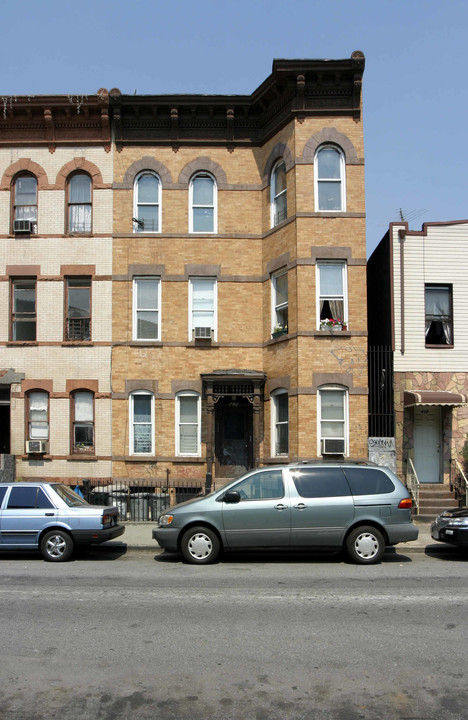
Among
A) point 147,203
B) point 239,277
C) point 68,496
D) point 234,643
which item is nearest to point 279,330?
point 239,277

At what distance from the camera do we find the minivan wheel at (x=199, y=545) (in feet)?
36.1

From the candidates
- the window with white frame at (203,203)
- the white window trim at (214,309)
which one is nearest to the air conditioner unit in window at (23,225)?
the window with white frame at (203,203)

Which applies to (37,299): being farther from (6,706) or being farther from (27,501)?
(6,706)

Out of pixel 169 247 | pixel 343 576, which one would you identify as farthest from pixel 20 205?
pixel 343 576

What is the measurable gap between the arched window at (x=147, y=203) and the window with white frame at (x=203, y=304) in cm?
199

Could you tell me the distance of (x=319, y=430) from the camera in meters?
16.9

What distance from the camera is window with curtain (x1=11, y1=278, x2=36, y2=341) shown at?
1917cm

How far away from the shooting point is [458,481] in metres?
16.9

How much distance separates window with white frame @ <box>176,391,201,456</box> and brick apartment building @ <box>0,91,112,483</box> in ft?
6.49

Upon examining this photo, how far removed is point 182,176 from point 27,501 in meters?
10.9

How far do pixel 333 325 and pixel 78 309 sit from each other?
7.30 meters

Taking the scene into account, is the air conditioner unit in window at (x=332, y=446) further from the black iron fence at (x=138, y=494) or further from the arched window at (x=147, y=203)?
the arched window at (x=147, y=203)

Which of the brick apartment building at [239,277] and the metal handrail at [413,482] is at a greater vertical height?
the brick apartment building at [239,277]

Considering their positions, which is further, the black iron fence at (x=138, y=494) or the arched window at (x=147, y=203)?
the arched window at (x=147, y=203)
